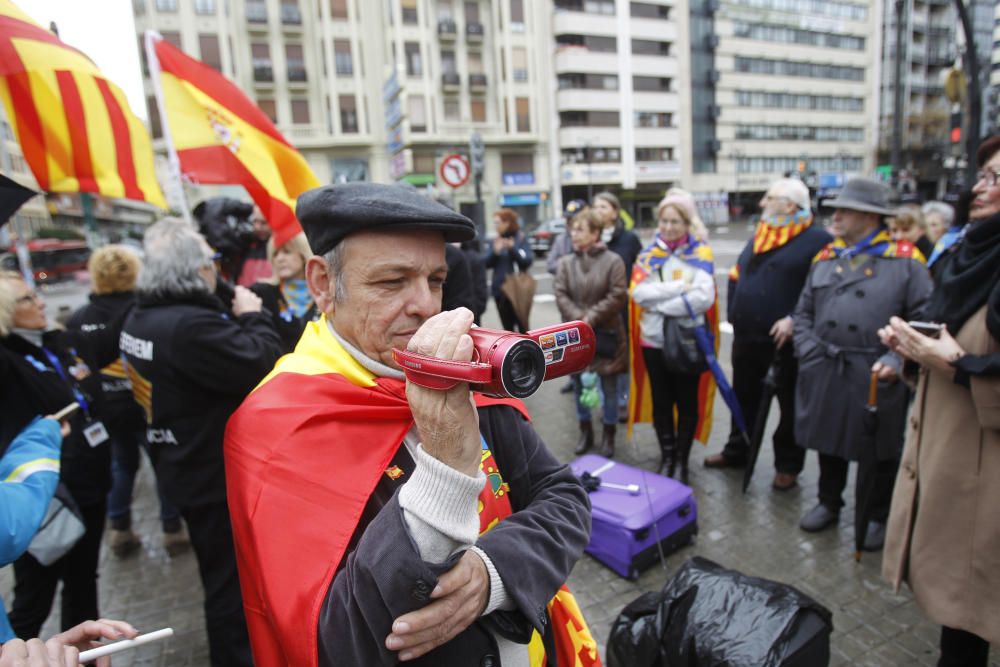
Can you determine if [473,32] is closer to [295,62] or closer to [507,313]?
[295,62]

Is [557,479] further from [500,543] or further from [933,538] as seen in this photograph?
[933,538]

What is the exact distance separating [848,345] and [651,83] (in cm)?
4968

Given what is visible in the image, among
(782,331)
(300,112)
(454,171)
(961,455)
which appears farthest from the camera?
(300,112)

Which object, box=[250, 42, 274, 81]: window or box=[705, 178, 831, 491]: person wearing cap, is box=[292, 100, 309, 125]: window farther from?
box=[705, 178, 831, 491]: person wearing cap

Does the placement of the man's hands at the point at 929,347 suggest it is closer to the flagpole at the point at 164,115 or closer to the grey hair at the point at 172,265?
the grey hair at the point at 172,265

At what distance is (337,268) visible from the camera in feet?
4.56

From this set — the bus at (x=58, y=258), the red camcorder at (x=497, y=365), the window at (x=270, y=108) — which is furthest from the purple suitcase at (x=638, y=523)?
the window at (x=270, y=108)

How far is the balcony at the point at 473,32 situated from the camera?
40312 mm

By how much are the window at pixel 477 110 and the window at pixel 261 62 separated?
42.3 ft

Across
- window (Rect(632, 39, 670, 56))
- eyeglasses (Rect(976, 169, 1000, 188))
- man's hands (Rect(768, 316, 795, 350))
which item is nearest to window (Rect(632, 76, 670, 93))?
window (Rect(632, 39, 670, 56))

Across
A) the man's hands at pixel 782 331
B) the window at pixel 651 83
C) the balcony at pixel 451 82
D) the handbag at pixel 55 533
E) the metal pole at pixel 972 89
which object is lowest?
the handbag at pixel 55 533

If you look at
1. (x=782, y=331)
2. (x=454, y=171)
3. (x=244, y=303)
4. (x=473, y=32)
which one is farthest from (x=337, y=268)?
(x=473, y=32)

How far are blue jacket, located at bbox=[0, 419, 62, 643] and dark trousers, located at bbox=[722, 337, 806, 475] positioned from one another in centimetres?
406

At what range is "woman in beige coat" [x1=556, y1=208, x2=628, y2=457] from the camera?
4.99m
